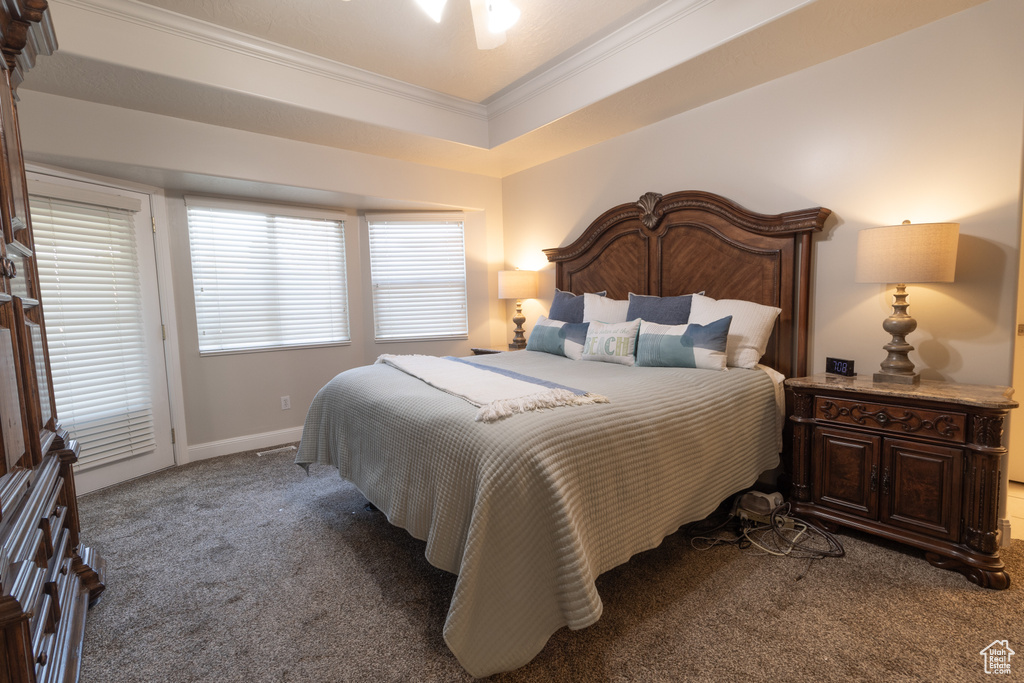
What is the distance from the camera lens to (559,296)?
12.2ft

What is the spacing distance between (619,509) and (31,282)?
219 cm

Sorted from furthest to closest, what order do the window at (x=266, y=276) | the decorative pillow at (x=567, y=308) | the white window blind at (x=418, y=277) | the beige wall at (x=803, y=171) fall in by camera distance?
the white window blind at (x=418, y=277) → the window at (x=266, y=276) → the decorative pillow at (x=567, y=308) → the beige wall at (x=803, y=171)

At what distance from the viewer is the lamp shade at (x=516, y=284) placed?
425 centimetres

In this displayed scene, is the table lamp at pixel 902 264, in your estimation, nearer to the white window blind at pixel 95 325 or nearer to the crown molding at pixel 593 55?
the crown molding at pixel 593 55

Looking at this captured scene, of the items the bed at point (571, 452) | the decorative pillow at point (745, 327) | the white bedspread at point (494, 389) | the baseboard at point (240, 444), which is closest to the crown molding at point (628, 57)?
the bed at point (571, 452)

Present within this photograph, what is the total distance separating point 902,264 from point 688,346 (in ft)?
3.17

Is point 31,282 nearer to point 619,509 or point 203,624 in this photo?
point 203,624

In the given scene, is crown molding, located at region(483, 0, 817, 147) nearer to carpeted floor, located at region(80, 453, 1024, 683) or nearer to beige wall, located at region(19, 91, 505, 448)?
beige wall, located at region(19, 91, 505, 448)

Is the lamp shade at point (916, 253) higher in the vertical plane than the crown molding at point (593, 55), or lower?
lower

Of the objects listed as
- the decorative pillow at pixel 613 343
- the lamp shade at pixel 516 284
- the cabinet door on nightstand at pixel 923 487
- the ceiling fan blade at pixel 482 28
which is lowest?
the cabinet door on nightstand at pixel 923 487

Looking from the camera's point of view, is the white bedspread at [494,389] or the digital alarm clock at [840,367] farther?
the digital alarm clock at [840,367]

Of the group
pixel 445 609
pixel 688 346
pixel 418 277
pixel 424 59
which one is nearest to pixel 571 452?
pixel 445 609

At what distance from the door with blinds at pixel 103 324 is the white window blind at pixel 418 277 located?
173 centimetres

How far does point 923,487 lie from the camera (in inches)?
78.0
